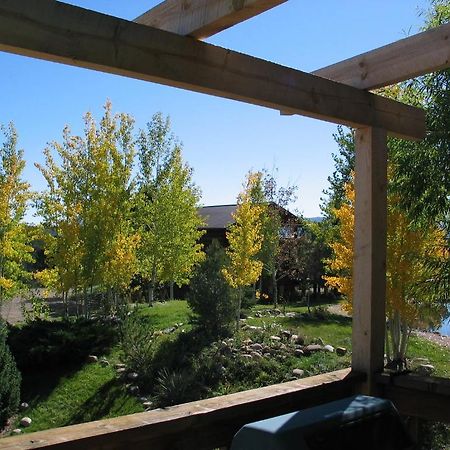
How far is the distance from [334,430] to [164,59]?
1267mm

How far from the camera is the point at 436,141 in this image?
15.4ft

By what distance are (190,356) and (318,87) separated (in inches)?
300

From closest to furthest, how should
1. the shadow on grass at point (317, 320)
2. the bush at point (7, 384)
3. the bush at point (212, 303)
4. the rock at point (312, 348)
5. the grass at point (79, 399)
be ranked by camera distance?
the bush at point (7, 384) → the grass at point (79, 399) → the rock at point (312, 348) → the bush at point (212, 303) → the shadow on grass at point (317, 320)

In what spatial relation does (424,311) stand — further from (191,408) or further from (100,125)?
(100,125)

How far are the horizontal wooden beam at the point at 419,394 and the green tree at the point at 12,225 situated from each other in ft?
34.8

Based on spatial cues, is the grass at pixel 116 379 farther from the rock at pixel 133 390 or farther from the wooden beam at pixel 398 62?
the wooden beam at pixel 398 62

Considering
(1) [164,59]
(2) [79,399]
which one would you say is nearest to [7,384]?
(2) [79,399]

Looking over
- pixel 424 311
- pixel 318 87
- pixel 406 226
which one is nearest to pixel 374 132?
pixel 318 87

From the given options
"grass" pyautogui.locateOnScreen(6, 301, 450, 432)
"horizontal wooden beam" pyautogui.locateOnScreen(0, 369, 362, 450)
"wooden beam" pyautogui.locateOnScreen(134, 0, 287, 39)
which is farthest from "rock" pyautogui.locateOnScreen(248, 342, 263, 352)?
"wooden beam" pyautogui.locateOnScreen(134, 0, 287, 39)

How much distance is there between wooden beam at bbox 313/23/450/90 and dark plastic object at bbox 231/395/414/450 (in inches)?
57.9

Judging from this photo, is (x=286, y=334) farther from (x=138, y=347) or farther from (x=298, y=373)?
(x=138, y=347)

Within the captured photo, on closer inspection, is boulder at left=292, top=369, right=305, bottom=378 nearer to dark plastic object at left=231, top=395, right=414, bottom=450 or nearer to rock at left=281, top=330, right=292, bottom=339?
rock at left=281, top=330, right=292, bottom=339

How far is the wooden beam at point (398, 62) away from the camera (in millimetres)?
2324

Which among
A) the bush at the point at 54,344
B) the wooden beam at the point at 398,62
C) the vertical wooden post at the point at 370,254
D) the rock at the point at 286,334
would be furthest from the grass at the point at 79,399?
the wooden beam at the point at 398,62
